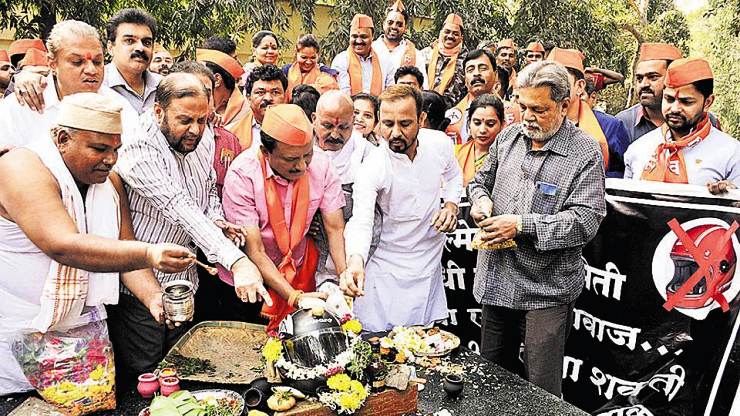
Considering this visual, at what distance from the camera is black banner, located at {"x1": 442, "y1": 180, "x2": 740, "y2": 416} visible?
3385 mm

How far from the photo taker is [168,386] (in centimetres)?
240

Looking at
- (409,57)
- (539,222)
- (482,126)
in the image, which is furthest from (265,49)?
(539,222)

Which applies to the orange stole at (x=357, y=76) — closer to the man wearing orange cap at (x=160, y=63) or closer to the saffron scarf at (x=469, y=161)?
the man wearing orange cap at (x=160, y=63)

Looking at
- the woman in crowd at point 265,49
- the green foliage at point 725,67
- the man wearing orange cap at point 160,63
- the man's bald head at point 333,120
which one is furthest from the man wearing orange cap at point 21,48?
the green foliage at point 725,67

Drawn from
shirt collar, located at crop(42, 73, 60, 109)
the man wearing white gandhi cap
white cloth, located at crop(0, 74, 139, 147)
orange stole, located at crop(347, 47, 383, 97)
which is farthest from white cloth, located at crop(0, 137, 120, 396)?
orange stole, located at crop(347, 47, 383, 97)

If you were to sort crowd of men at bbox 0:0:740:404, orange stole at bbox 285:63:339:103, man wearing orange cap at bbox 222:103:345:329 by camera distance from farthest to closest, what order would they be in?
orange stole at bbox 285:63:339:103
man wearing orange cap at bbox 222:103:345:329
crowd of men at bbox 0:0:740:404

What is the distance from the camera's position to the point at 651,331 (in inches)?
139

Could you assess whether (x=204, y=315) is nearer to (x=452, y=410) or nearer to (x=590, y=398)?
(x=452, y=410)

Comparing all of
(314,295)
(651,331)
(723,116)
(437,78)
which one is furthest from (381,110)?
A: (723,116)

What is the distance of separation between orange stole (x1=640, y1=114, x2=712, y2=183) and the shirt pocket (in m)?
1.09

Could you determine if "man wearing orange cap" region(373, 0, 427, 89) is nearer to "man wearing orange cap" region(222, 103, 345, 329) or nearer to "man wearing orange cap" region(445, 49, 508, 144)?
"man wearing orange cap" region(445, 49, 508, 144)

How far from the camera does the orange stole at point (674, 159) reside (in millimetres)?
3703

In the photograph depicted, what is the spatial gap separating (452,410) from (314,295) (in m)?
0.76

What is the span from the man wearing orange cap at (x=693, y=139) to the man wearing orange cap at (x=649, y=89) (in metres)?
0.84
